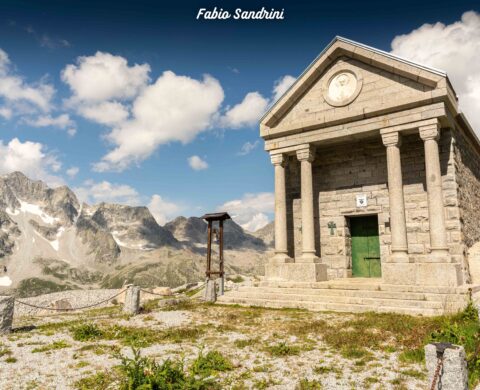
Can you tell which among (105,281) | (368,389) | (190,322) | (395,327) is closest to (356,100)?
(395,327)

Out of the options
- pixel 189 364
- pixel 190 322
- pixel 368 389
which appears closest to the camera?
pixel 368 389

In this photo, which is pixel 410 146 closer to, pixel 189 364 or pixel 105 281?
pixel 189 364

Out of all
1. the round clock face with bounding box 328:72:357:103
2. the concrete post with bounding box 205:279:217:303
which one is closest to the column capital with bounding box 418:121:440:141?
the round clock face with bounding box 328:72:357:103

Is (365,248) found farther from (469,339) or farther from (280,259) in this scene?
(469,339)

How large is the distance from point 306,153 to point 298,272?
4590 millimetres

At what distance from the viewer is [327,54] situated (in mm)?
14586

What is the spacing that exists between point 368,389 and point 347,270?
10223 millimetres

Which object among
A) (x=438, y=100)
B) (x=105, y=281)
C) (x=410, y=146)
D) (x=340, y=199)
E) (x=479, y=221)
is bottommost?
(x=105, y=281)

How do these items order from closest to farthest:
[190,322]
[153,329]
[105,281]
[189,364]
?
[189,364] < [153,329] < [190,322] < [105,281]

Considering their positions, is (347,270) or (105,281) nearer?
(347,270)

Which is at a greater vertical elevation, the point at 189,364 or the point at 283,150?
the point at 283,150

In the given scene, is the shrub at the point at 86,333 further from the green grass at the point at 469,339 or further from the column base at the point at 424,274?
the column base at the point at 424,274

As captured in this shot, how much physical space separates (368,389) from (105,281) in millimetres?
203317

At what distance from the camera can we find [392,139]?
42.1ft
